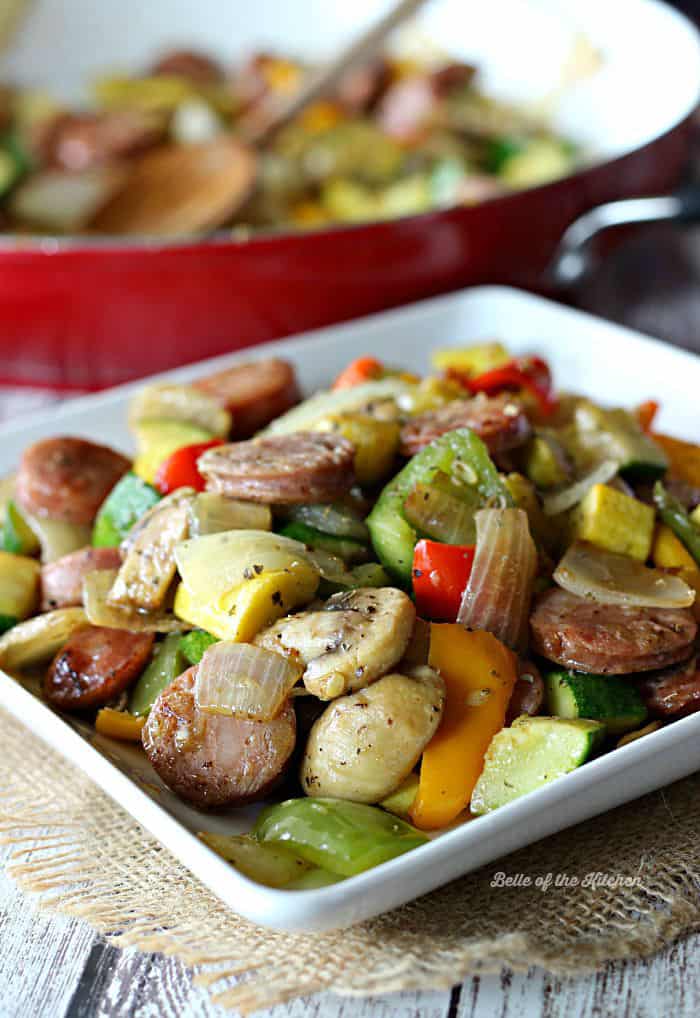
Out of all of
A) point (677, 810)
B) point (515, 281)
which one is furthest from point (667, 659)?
point (515, 281)

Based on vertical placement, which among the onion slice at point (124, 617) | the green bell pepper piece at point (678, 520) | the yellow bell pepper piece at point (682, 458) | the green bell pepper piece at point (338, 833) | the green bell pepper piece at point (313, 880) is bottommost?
the green bell pepper piece at point (313, 880)

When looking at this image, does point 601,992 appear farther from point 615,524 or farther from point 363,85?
point 363,85

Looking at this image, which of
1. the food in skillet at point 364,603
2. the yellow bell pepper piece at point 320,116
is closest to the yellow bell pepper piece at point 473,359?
the food in skillet at point 364,603

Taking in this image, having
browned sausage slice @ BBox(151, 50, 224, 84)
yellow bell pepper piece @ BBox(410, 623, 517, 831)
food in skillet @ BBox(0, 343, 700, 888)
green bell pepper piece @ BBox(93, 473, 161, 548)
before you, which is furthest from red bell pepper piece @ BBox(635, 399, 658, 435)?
browned sausage slice @ BBox(151, 50, 224, 84)

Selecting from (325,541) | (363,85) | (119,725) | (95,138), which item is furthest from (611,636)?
(363,85)

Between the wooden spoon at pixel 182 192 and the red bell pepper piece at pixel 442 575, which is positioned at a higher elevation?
the red bell pepper piece at pixel 442 575

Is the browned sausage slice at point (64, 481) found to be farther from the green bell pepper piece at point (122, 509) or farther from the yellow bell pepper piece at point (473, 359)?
the yellow bell pepper piece at point (473, 359)
